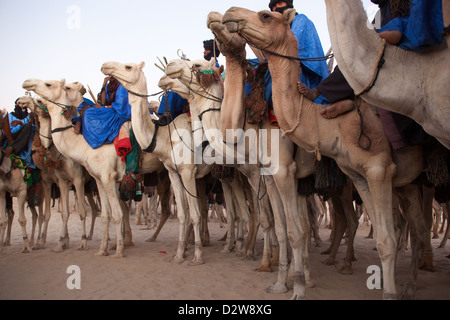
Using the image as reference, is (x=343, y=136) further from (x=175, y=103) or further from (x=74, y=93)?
(x=74, y=93)

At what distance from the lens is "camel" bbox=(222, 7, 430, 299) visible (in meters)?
3.90

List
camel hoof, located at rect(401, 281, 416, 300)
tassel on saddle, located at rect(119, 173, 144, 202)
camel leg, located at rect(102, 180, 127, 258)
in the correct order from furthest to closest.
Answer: camel leg, located at rect(102, 180, 127, 258)
tassel on saddle, located at rect(119, 173, 144, 202)
camel hoof, located at rect(401, 281, 416, 300)

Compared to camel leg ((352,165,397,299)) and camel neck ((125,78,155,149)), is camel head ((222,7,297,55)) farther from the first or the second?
camel neck ((125,78,155,149))

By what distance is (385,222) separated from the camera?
12.7 feet

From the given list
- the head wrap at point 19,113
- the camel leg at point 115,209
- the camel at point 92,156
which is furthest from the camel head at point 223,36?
the head wrap at point 19,113

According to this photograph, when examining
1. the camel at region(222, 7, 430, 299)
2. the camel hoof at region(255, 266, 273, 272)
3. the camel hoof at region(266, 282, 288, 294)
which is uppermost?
the camel at region(222, 7, 430, 299)

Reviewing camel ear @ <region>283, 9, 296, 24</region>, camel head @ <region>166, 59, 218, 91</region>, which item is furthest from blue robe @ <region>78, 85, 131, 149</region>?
camel ear @ <region>283, 9, 296, 24</region>

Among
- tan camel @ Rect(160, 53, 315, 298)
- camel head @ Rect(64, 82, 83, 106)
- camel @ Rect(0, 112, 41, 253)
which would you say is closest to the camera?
tan camel @ Rect(160, 53, 315, 298)

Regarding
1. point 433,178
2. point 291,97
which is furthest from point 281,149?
point 433,178

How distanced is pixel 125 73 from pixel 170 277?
4180 mm

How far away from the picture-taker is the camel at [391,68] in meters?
2.97

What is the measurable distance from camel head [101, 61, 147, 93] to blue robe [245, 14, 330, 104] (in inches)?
132

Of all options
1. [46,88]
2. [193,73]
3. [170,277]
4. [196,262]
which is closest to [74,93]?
[46,88]
